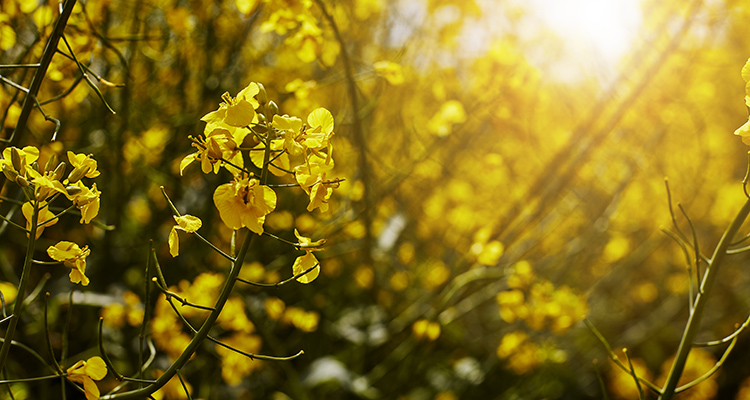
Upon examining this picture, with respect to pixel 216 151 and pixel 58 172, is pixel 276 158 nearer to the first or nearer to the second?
pixel 216 151

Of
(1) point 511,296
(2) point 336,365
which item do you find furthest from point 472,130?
(2) point 336,365

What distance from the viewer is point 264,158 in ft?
2.19

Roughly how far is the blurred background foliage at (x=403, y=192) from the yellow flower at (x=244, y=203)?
0.62m

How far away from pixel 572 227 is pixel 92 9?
3.46m

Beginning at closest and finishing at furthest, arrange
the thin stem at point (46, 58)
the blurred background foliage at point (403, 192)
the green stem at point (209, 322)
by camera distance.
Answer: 1. the green stem at point (209, 322)
2. the thin stem at point (46, 58)
3. the blurred background foliage at point (403, 192)

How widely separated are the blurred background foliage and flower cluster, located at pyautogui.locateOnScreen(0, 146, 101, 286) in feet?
1.12

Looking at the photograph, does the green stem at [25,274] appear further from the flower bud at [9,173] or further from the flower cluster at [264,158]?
the flower cluster at [264,158]

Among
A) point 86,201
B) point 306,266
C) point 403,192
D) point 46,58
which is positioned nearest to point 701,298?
point 306,266

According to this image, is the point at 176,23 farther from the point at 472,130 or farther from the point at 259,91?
the point at 472,130

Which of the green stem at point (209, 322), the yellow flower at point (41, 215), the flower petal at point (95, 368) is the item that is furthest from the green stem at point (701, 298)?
the yellow flower at point (41, 215)

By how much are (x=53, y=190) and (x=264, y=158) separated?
1.08 feet

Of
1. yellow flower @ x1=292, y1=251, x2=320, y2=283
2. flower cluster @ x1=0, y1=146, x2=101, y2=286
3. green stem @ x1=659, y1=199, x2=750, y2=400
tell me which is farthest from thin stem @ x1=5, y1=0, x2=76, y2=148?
green stem @ x1=659, y1=199, x2=750, y2=400

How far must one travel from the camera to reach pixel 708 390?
3.26 metres

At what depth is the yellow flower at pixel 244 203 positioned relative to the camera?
2.11ft
